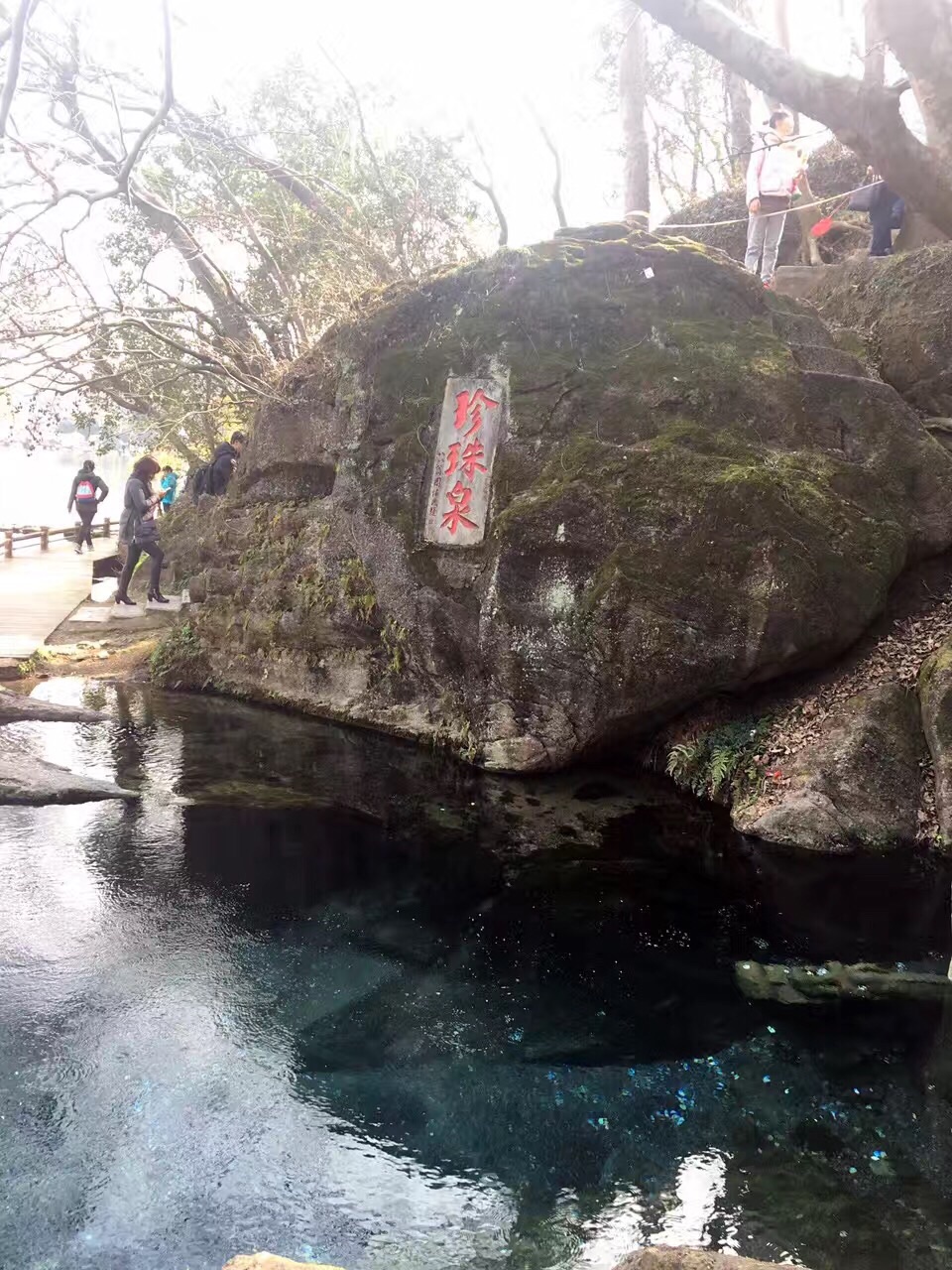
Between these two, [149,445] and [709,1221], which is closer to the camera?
[709,1221]

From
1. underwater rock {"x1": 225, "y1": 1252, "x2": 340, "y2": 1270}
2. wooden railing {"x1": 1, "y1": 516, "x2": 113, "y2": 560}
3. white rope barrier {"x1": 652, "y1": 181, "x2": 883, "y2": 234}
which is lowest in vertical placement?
underwater rock {"x1": 225, "y1": 1252, "x2": 340, "y2": 1270}

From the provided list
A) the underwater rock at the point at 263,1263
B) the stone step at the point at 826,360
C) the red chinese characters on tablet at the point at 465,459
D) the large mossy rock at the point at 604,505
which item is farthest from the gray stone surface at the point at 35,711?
the stone step at the point at 826,360

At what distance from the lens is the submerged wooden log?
17.1 feet

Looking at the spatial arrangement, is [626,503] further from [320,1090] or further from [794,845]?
[320,1090]

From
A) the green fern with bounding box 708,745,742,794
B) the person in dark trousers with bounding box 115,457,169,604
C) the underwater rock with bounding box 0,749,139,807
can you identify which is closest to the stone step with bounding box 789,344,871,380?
the green fern with bounding box 708,745,742,794

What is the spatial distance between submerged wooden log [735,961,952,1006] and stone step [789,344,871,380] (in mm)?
6226

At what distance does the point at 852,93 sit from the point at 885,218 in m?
5.31

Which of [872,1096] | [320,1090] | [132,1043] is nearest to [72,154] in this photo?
[132,1043]

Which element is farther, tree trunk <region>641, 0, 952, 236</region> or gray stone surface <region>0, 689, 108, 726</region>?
gray stone surface <region>0, 689, 108, 726</region>

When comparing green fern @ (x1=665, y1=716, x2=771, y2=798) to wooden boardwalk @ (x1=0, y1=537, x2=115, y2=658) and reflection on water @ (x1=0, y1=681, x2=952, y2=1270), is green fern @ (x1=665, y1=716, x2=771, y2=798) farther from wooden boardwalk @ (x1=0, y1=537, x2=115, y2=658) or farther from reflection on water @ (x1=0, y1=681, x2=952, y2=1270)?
wooden boardwalk @ (x1=0, y1=537, x2=115, y2=658)

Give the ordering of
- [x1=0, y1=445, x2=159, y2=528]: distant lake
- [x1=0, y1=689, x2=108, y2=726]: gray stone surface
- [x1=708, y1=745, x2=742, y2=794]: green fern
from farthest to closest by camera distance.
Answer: [x1=0, y1=445, x2=159, y2=528]: distant lake < [x1=0, y1=689, x2=108, y2=726]: gray stone surface < [x1=708, y1=745, x2=742, y2=794]: green fern

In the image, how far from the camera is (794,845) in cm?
707

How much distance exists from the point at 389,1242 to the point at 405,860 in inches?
140

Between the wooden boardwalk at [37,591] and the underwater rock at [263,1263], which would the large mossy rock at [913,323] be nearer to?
the underwater rock at [263,1263]
